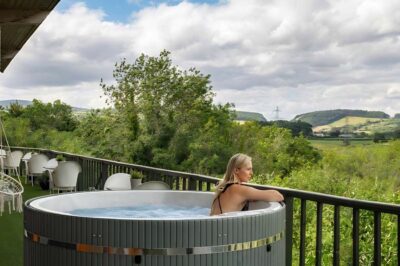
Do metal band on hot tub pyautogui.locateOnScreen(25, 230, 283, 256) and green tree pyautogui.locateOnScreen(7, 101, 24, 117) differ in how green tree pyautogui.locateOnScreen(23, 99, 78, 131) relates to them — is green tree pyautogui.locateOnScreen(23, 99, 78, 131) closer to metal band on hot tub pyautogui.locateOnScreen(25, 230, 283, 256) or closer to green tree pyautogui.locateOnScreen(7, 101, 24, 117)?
green tree pyautogui.locateOnScreen(7, 101, 24, 117)

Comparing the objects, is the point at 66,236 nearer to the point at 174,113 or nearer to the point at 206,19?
the point at 174,113

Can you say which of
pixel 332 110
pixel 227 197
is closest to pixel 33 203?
pixel 227 197

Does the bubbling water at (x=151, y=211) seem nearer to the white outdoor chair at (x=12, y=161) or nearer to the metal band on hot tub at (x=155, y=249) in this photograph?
the metal band on hot tub at (x=155, y=249)

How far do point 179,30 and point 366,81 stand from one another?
19674 mm

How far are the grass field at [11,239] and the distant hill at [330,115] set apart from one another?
1382 inches

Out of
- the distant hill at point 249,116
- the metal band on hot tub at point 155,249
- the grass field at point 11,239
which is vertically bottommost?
the grass field at point 11,239

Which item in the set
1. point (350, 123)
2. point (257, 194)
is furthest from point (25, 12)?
point (350, 123)

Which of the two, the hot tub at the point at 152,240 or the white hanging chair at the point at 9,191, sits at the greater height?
the hot tub at the point at 152,240

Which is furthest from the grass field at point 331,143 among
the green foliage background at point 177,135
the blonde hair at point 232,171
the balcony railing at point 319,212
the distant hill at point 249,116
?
the blonde hair at point 232,171

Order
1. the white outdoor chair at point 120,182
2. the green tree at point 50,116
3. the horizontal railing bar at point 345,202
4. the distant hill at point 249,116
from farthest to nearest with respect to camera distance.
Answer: the distant hill at point 249,116
the green tree at point 50,116
the white outdoor chair at point 120,182
the horizontal railing bar at point 345,202

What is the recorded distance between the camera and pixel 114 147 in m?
32.2

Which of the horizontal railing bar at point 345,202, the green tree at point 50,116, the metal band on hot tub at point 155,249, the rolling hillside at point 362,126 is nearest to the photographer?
the metal band on hot tub at point 155,249

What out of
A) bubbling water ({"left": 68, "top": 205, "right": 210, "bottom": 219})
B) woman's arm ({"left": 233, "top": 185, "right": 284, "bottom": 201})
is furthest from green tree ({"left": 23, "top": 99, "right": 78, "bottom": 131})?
woman's arm ({"left": 233, "top": 185, "right": 284, "bottom": 201})

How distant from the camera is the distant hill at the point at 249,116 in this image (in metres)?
35.7
